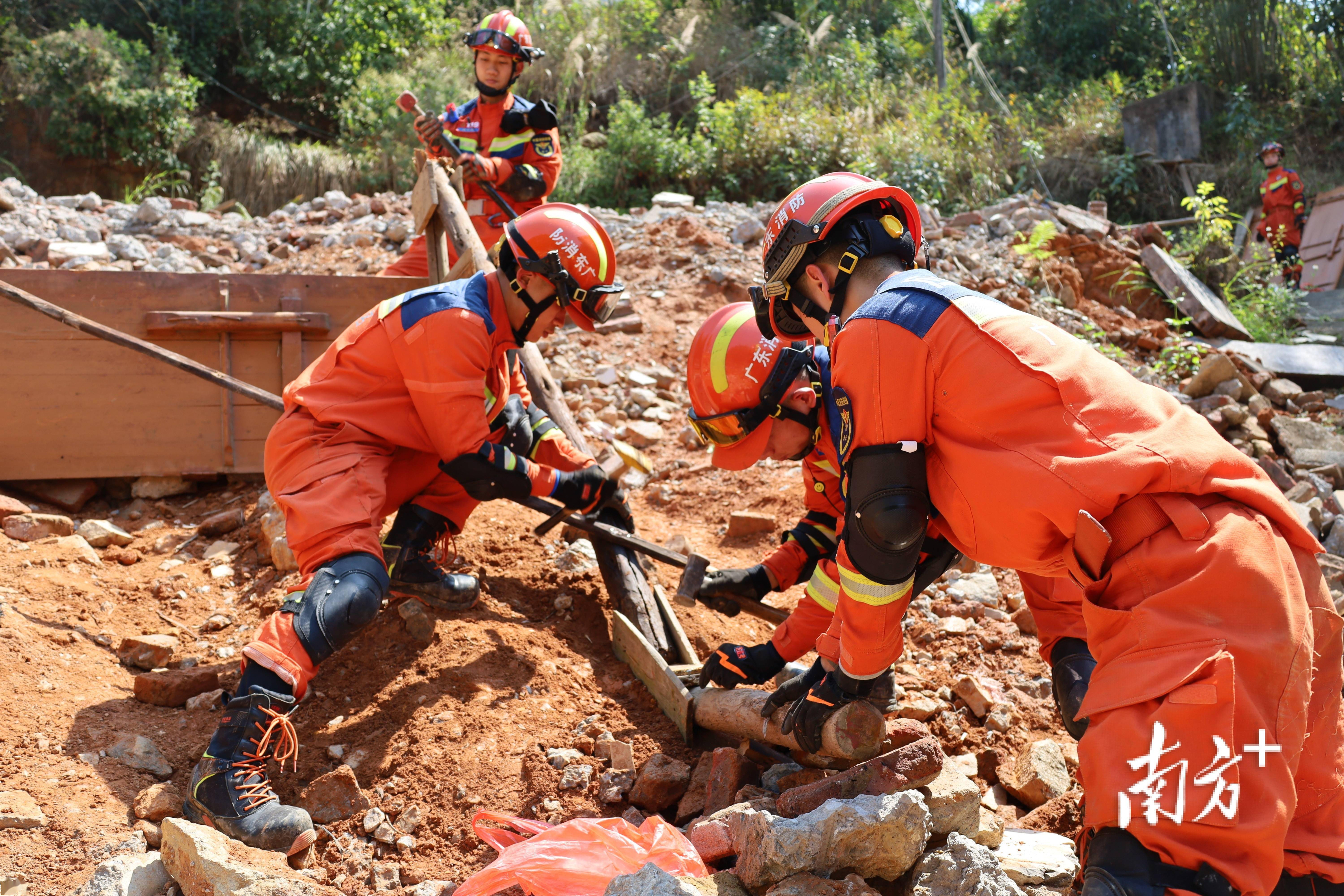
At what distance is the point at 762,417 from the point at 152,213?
25.3ft

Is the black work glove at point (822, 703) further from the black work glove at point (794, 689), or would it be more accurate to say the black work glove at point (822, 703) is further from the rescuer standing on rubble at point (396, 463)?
the rescuer standing on rubble at point (396, 463)

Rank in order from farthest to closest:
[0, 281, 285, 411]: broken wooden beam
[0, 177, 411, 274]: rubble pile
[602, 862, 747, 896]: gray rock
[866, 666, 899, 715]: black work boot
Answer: [0, 177, 411, 274]: rubble pile, [0, 281, 285, 411]: broken wooden beam, [866, 666, 899, 715]: black work boot, [602, 862, 747, 896]: gray rock

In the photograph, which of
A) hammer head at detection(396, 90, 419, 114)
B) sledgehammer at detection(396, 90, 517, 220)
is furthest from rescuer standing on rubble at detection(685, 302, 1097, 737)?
hammer head at detection(396, 90, 419, 114)

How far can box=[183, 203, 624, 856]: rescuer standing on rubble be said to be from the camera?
2682 millimetres

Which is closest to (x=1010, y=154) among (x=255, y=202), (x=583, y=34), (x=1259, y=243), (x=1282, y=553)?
(x=1259, y=243)

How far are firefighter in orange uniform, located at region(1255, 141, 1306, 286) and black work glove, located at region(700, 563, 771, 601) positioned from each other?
32.7 feet

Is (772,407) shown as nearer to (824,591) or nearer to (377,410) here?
(824,591)

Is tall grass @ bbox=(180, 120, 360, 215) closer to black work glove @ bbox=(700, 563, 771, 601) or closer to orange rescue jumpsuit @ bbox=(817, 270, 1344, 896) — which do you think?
black work glove @ bbox=(700, 563, 771, 601)

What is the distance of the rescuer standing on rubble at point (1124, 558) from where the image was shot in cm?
163

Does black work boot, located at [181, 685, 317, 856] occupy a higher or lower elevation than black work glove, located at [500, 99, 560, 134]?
lower

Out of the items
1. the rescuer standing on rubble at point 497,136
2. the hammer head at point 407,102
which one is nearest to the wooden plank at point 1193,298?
the rescuer standing on rubble at point 497,136

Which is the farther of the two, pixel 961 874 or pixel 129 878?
pixel 129 878

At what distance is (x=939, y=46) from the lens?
13938 mm

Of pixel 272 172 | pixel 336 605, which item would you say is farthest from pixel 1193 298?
pixel 272 172
